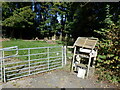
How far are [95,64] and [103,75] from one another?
0.73 metres

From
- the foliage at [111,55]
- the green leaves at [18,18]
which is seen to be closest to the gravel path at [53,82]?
the foliage at [111,55]

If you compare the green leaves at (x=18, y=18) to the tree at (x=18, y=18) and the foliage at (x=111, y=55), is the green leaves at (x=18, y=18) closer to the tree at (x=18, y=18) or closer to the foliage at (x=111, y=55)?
the tree at (x=18, y=18)

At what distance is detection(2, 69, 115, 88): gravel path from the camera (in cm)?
298

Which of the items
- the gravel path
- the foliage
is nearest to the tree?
the gravel path

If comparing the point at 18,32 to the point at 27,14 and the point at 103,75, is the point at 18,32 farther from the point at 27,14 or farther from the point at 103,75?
the point at 103,75

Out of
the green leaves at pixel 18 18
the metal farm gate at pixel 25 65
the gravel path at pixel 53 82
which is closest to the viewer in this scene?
the gravel path at pixel 53 82

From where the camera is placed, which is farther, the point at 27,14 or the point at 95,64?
the point at 27,14

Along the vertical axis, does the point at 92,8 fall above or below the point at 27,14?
below

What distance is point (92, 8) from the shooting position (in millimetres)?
6930

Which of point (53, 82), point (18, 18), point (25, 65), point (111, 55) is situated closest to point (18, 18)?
point (18, 18)

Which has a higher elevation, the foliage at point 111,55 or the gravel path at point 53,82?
the foliage at point 111,55

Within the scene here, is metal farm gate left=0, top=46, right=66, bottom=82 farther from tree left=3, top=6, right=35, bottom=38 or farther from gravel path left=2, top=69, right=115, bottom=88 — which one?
tree left=3, top=6, right=35, bottom=38

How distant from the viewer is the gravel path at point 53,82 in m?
2.98

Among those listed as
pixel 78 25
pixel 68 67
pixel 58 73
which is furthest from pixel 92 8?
pixel 58 73
